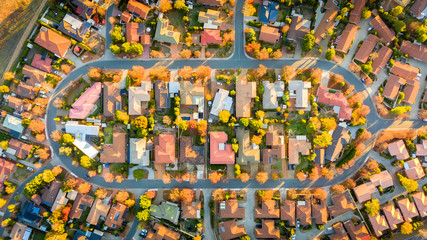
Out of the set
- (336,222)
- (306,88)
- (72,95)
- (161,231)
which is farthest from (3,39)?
(336,222)

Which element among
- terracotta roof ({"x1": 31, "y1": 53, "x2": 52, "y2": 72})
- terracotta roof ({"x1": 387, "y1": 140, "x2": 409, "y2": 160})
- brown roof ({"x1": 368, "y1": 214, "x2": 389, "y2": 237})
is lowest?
brown roof ({"x1": 368, "y1": 214, "x2": 389, "y2": 237})

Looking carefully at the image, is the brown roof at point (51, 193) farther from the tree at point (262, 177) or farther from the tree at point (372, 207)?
the tree at point (372, 207)

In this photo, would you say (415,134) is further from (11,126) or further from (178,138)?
(11,126)

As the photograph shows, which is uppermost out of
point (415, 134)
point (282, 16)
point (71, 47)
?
point (282, 16)

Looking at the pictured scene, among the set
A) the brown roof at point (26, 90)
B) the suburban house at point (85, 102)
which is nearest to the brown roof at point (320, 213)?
the suburban house at point (85, 102)

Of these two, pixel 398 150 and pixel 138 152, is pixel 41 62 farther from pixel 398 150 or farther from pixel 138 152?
pixel 398 150

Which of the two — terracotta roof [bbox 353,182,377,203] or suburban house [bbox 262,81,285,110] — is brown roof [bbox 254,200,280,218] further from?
suburban house [bbox 262,81,285,110]

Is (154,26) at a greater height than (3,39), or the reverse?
(154,26)

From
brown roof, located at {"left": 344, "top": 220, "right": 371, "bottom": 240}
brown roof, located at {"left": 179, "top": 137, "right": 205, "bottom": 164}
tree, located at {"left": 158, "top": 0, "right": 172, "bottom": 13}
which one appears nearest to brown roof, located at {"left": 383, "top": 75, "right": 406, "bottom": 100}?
brown roof, located at {"left": 344, "top": 220, "right": 371, "bottom": 240}
